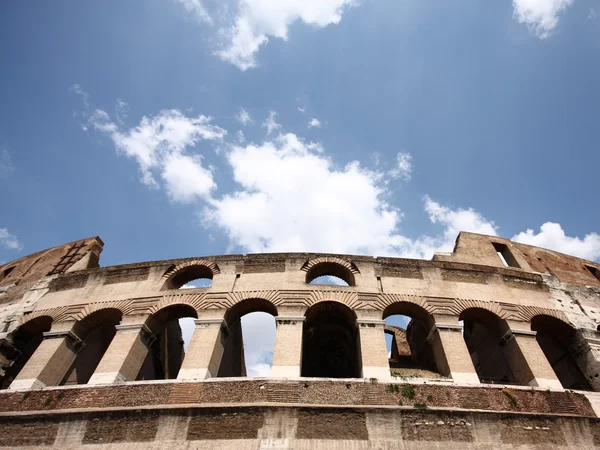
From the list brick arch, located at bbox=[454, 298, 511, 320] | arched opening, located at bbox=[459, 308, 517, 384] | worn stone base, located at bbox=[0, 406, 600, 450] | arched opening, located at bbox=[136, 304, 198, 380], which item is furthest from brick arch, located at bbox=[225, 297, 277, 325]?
arched opening, located at bbox=[459, 308, 517, 384]

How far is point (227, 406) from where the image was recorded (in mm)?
7363

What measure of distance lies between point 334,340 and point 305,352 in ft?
4.64

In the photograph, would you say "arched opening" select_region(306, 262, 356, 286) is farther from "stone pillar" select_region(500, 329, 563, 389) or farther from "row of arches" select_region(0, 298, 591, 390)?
"stone pillar" select_region(500, 329, 563, 389)

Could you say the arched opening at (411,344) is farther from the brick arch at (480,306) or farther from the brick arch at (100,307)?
the brick arch at (100,307)

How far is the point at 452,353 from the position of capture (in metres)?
8.81

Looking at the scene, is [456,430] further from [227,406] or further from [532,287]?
[532,287]

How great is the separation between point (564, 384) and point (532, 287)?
2749 millimetres

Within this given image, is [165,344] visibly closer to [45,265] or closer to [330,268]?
[45,265]

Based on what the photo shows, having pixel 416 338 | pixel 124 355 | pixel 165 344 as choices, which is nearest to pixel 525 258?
pixel 416 338

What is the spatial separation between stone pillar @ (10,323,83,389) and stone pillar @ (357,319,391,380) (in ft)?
25.2

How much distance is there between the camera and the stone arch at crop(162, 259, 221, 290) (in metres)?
11.0

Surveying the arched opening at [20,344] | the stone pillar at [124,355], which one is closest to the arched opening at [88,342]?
the stone pillar at [124,355]

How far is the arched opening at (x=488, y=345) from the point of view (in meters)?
10.0

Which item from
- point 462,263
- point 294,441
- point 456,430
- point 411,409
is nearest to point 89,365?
point 294,441
